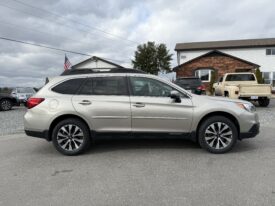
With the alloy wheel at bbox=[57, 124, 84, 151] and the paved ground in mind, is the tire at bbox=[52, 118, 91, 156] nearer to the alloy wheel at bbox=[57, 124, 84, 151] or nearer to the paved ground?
the alloy wheel at bbox=[57, 124, 84, 151]

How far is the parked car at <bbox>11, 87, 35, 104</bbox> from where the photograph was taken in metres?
19.3

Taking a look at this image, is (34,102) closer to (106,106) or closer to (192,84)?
(106,106)

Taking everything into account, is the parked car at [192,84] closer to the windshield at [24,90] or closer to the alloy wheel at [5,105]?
the alloy wheel at [5,105]

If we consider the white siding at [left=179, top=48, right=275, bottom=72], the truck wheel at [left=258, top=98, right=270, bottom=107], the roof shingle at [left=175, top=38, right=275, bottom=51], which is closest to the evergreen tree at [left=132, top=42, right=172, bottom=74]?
the roof shingle at [left=175, top=38, right=275, bottom=51]

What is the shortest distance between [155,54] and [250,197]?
36.2 m

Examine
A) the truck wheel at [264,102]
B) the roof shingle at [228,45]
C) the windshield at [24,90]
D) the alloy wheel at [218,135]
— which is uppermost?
the roof shingle at [228,45]

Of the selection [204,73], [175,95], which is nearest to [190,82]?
[175,95]

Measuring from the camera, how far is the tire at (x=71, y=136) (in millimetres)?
5629

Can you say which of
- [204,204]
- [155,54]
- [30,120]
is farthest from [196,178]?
[155,54]

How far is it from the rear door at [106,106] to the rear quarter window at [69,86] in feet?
0.48

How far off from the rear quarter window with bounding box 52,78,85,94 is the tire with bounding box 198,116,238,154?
107 inches

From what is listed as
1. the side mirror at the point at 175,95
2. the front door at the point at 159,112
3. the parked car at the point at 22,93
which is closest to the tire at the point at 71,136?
the front door at the point at 159,112

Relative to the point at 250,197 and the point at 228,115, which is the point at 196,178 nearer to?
the point at 250,197

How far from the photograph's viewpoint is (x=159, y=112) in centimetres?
555
